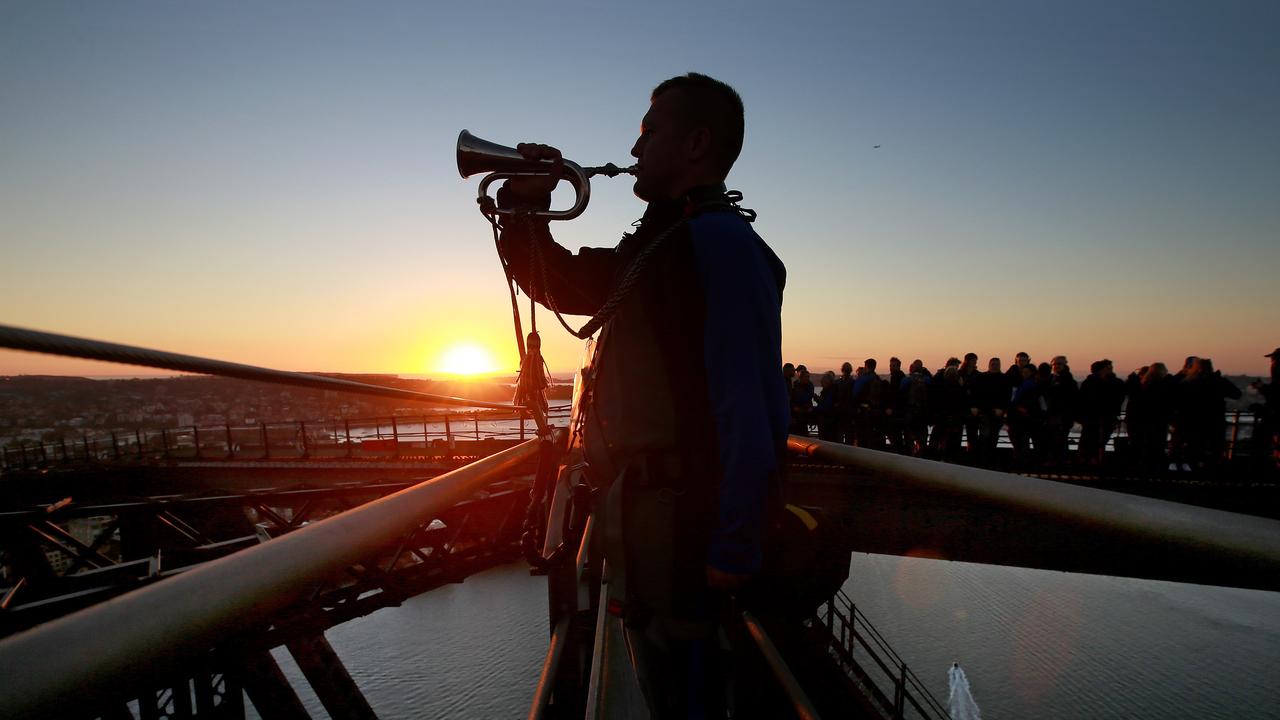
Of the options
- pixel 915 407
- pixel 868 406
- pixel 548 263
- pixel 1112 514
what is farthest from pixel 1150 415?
pixel 548 263

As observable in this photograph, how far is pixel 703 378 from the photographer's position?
4.96 feet

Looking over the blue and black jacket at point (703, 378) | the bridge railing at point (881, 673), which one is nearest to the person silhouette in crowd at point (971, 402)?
the bridge railing at point (881, 673)

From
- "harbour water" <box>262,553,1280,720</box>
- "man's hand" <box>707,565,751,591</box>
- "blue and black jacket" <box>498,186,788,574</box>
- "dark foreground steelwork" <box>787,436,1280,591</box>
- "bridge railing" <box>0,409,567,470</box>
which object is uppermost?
"blue and black jacket" <box>498,186,788,574</box>

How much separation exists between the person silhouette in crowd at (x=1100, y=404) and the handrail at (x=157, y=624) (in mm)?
12045

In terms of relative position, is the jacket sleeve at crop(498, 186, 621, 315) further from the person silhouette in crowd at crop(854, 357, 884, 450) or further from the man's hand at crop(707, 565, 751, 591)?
the person silhouette in crowd at crop(854, 357, 884, 450)

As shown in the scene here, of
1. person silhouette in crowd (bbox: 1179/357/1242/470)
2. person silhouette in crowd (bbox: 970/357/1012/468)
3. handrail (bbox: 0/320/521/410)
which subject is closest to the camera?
handrail (bbox: 0/320/521/410)

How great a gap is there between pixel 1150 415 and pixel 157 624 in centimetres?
1285

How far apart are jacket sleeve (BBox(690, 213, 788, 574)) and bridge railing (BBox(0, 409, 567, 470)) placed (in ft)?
48.1

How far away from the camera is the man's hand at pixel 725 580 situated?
129 centimetres

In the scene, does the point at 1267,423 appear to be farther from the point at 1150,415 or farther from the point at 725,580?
the point at 725,580

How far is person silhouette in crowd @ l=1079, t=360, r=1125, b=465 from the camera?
28.5ft

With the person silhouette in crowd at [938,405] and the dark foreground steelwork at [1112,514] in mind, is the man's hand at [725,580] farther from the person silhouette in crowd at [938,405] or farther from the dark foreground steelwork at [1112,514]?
the person silhouette in crowd at [938,405]

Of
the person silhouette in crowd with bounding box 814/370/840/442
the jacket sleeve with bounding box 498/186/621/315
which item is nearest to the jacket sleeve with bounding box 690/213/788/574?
the jacket sleeve with bounding box 498/186/621/315

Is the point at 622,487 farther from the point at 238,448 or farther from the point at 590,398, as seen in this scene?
the point at 238,448
